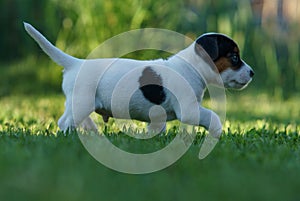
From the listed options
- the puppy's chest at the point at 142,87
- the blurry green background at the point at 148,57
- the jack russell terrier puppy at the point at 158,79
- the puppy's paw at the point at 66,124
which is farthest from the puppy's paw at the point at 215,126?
the puppy's paw at the point at 66,124

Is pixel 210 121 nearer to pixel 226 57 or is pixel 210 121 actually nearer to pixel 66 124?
pixel 226 57

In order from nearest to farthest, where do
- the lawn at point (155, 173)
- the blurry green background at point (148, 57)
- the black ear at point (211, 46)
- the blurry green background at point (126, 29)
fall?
the lawn at point (155, 173), the blurry green background at point (148, 57), the black ear at point (211, 46), the blurry green background at point (126, 29)

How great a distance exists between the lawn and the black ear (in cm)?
55

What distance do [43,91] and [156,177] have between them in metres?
6.19

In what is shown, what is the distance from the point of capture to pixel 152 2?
27.5 ft

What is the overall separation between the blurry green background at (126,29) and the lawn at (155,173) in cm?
442

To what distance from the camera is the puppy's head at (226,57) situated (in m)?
4.11

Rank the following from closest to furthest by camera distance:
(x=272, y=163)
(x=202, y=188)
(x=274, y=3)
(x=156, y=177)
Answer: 1. (x=202, y=188)
2. (x=156, y=177)
3. (x=272, y=163)
4. (x=274, y=3)

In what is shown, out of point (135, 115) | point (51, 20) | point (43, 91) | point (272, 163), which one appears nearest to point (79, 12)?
point (51, 20)

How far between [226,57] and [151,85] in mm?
578

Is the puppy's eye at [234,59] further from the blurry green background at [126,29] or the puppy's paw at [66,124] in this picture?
the blurry green background at [126,29]

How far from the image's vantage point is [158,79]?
399 cm

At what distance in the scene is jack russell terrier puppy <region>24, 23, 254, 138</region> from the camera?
3.99 m

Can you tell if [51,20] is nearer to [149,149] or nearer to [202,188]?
[149,149]
